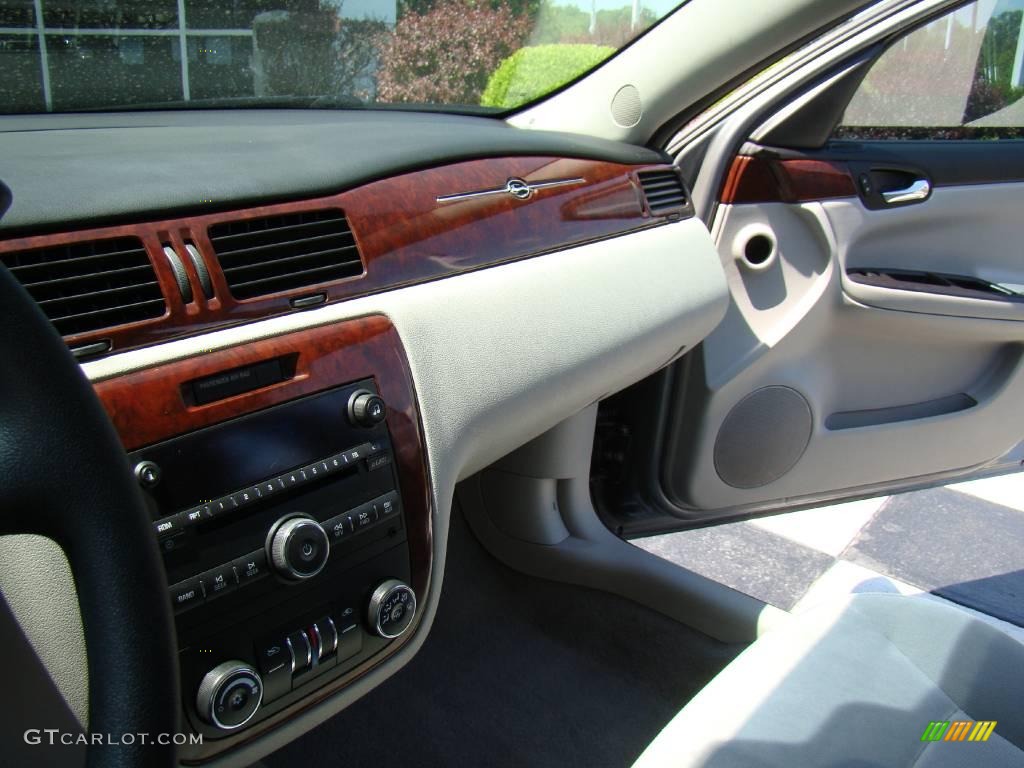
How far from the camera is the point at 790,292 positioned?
2.04m

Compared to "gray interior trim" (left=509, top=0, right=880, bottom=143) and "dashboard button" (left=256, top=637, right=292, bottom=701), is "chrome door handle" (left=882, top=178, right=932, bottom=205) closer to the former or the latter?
"gray interior trim" (left=509, top=0, right=880, bottom=143)

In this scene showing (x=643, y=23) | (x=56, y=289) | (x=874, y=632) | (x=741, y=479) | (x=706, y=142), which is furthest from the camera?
(x=741, y=479)

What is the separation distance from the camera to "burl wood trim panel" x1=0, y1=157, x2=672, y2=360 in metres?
1.00

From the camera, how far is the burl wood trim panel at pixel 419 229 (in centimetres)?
100

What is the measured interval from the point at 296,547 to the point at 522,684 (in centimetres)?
121

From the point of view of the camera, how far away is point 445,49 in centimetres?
177

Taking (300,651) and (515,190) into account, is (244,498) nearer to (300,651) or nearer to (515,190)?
(300,651)

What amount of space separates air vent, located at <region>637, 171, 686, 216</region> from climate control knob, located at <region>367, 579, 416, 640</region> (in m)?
0.93

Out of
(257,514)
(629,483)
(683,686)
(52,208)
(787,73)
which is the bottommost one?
(683,686)

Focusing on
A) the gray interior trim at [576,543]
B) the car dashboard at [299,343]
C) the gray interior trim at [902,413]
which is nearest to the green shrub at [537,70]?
the car dashboard at [299,343]

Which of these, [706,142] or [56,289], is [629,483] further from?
[56,289]

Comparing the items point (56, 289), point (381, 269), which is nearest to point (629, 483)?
point (381, 269)

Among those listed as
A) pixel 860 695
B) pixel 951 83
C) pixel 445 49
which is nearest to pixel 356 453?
pixel 860 695

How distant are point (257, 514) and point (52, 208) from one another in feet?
1.19
